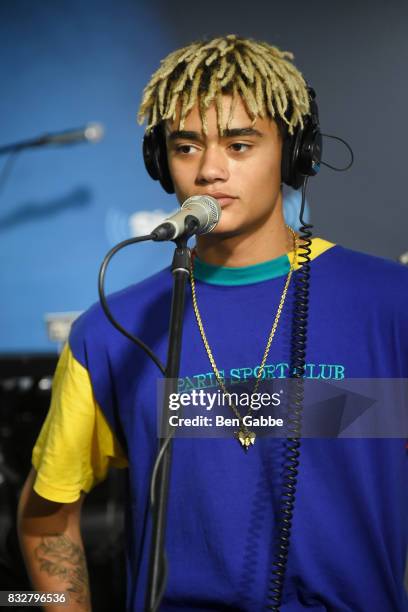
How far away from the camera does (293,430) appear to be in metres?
1.22

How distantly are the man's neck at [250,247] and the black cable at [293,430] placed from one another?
0.05m

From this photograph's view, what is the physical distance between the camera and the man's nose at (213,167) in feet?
4.00

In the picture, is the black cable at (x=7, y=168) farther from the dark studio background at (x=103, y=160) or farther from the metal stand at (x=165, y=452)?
the metal stand at (x=165, y=452)

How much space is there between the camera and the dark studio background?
2.34 m

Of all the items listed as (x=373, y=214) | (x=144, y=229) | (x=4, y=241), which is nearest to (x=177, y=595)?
(x=373, y=214)

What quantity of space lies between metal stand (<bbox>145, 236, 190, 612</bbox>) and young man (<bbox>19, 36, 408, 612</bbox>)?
420mm

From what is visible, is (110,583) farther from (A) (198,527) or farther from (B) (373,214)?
(B) (373,214)

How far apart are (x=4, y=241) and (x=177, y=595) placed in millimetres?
1920

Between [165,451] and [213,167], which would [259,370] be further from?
[165,451]

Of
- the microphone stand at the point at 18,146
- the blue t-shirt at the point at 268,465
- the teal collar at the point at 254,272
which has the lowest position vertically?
the blue t-shirt at the point at 268,465

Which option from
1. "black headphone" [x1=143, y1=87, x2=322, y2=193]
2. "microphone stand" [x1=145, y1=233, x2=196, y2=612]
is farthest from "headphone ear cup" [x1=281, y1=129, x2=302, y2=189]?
"microphone stand" [x1=145, y1=233, x2=196, y2=612]

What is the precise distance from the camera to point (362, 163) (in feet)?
→ 7.61

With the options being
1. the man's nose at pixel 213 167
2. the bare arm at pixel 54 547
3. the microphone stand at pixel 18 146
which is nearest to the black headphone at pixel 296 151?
the man's nose at pixel 213 167

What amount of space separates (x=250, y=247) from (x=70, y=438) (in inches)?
19.6
